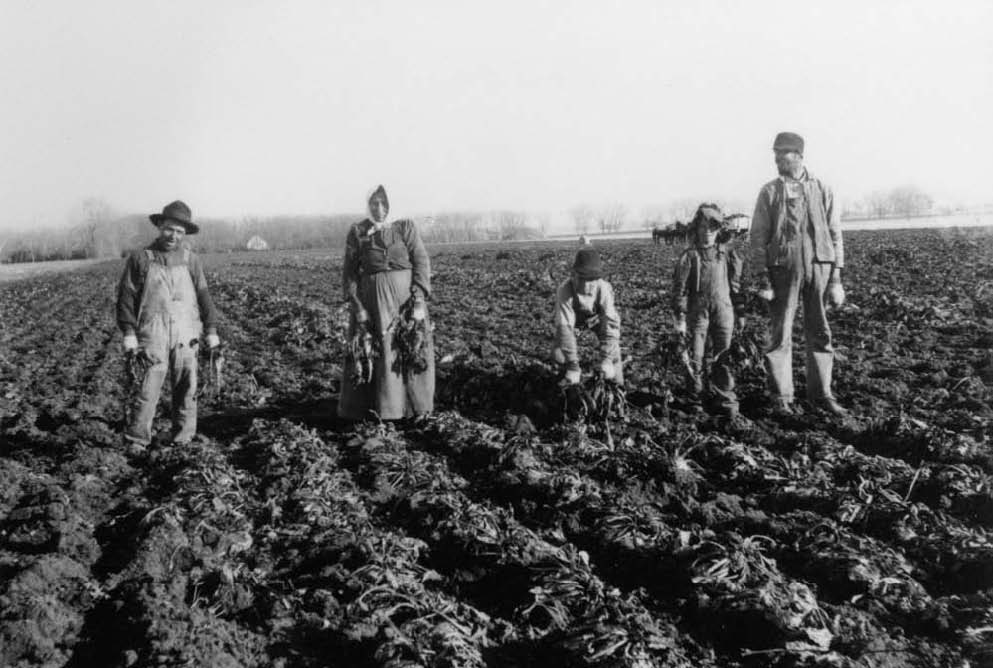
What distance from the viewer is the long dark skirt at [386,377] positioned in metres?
6.51

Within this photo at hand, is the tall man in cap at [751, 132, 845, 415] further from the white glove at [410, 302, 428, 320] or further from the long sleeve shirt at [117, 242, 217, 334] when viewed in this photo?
the long sleeve shirt at [117, 242, 217, 334]

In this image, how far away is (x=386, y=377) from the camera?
6523mm

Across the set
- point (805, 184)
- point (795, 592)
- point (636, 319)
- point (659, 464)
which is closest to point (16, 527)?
point (659, 464)

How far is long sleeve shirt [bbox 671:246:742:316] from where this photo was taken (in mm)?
6609

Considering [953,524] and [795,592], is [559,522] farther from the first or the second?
[953,524]

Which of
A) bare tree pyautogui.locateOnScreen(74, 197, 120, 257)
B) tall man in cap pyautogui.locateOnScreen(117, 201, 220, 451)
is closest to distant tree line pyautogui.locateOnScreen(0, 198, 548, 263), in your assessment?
bare tree pyautogui.locateOnScreen(74, 197, 120, 257)

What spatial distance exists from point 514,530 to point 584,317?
2435 millimetres

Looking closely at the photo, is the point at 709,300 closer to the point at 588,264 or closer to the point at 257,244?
the point at 588,264

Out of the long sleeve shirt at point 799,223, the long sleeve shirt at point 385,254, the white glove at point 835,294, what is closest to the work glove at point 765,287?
the long sleeve shirt at point 799,223

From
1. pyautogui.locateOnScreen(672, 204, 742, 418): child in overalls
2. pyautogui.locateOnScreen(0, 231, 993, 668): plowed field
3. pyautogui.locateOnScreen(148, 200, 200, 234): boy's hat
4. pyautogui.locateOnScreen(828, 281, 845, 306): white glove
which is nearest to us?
pyautogui.locateOnScreen(0, 231, 993, 668): plowed field

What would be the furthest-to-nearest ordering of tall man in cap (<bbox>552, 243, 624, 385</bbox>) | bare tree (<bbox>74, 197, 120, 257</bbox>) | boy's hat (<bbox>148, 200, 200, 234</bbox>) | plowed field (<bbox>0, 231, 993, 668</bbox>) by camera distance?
1. bare tree (<bbox>74, 197, 120, 257</bbox>)
2. tall man in cap (<bbox>552, 243, 624, 385</bbox>)
3. boy's hat (<bbox>148, 200, 200, 234</bbox>)
4. plowed field (<bbox>0, 231, 993, 668</bbox>)

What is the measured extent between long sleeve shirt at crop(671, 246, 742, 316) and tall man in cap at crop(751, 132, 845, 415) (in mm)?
265

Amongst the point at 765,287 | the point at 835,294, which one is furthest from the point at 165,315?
the point at 835,294

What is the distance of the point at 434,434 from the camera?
6.43 meters
